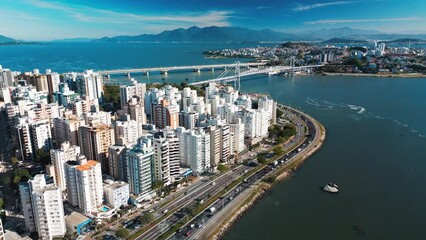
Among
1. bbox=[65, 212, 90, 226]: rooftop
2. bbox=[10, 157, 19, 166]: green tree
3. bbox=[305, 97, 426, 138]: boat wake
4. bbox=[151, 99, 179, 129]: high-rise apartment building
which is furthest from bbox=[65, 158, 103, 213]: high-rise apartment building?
bbox=[305, 97, 426, 138]: boat wake

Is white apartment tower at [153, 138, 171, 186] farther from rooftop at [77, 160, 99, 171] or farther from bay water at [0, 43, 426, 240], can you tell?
bay water at [0, 43, 426, 240]

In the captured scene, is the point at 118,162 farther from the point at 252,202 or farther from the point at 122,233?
the point at 252,202

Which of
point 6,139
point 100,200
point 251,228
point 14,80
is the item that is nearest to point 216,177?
point 251,228

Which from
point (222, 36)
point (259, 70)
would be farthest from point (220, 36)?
point (259, 70)

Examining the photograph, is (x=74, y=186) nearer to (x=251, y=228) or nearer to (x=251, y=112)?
(x=251, y=228)

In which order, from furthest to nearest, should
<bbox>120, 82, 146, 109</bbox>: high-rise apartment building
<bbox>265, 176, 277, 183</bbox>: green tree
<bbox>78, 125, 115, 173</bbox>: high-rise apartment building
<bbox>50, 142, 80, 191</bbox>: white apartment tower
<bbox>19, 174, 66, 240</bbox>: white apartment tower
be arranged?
<bbox>120, 82, 146, 109</bbox>: high-rise apartment building < <bbox>78, 125, 115, 173</bbox>: high-rise apartment building < <bbox>265, 176, 277, 183</bbox>: green tree < <bbox>50, 142, 80, 191</bbox>: white apartment tower < <bbox>19, 174, 66, 240</bbox>: white apartment tower
